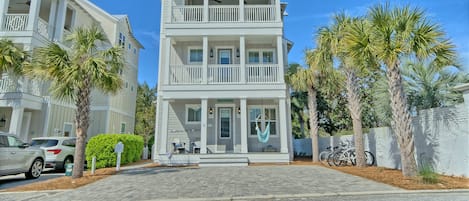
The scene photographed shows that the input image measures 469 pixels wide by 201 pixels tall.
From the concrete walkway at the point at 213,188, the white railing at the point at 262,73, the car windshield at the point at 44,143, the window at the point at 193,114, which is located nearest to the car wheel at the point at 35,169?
the car windshield at the point at 44,143

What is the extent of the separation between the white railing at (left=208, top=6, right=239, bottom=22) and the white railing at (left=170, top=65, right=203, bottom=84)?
3.02 meters

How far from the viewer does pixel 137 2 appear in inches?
830

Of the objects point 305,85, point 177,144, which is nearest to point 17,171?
point 177,144

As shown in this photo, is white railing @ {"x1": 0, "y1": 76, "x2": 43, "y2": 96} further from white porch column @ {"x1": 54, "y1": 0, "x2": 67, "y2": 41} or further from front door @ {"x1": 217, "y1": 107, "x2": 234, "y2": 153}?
front door @ {"x1": 217, "y1": 107, "x2": 234, "y2": 153}

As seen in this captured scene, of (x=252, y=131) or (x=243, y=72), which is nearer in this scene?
(x=243, y=72)

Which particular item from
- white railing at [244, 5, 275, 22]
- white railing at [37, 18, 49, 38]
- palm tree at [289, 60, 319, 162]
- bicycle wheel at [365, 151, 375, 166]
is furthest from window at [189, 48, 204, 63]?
bicycle wheel at [365, 151, 375, 166]

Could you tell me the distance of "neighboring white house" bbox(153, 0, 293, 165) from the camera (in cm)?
1262

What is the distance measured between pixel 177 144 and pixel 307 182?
8.04m

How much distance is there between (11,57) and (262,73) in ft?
40.7

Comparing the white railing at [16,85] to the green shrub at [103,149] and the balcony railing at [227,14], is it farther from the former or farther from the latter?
the balcony railing at [227,14]

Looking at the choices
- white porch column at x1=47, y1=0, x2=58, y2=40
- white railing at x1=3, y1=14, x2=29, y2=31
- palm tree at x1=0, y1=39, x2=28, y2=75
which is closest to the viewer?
palm tree at x1=0, y1=39, x2=28, y2=75

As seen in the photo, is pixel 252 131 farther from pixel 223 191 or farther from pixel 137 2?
pixel 137 2

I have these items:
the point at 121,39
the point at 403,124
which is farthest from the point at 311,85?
the point at 121,39

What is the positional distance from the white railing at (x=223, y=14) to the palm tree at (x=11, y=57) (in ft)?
32.5
